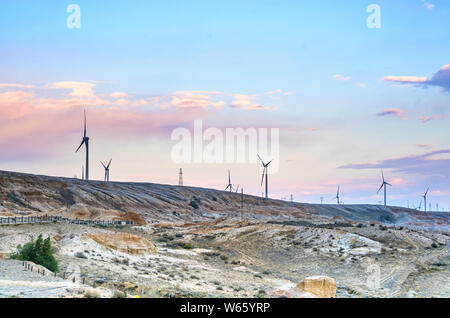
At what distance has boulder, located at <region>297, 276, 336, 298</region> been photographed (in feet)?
86.3

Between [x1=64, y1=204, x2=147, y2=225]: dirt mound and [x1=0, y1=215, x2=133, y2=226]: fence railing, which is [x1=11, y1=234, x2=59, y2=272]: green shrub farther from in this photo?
[x1=64, y1=204, x2=147, y2=225]: dirt mound

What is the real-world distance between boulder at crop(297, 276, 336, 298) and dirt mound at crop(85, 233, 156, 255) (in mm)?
24149

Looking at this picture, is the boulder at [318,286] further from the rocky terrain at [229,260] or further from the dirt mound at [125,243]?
the dirt mound at [125,243]

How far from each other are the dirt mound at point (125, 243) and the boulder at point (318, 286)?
79.2 ft

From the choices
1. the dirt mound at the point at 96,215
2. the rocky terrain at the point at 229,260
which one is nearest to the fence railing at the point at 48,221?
the dirt mound at the point at 96,215

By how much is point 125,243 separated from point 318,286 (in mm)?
26253

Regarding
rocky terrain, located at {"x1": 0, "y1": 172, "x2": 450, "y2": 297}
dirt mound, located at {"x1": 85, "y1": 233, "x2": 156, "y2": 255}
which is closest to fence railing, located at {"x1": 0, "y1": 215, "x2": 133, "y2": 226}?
rocky terrain, located at {"x1": 0, "y1": 172, "x2": 450, "y2": 297}

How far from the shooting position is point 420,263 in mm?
53500

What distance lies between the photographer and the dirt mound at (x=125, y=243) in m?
48.3

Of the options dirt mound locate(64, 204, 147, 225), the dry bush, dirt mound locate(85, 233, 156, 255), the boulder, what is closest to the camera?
the dry bush

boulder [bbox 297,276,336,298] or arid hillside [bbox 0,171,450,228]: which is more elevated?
arid hillside [bbox 0,171,450,228]

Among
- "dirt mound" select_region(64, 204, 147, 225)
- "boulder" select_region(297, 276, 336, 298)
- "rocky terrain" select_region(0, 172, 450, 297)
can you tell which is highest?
"dirt mound" select_region(64, 204, 147, 225)
